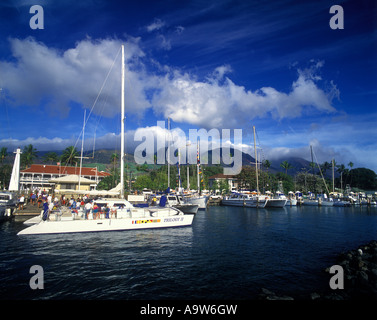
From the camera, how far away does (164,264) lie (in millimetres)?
13023

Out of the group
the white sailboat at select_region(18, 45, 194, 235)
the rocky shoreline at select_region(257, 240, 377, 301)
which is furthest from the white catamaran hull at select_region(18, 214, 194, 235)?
the rocky shoreline at select_region(257, 240, 377, 301)

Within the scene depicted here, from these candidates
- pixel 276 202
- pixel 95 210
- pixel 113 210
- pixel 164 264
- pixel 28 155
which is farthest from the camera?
pixel 28 155

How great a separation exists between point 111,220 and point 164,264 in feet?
29.7

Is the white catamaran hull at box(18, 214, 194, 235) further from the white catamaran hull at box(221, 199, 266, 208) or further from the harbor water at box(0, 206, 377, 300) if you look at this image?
the white catamaran hull at box(221, 199, 266, 208)

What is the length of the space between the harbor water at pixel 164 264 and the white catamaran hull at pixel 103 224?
0.61 metres

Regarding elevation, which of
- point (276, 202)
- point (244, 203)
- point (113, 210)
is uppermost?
point (113, 210)

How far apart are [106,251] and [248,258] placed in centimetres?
925

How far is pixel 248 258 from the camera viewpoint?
47.0 feet

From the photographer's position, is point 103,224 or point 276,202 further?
point 276,202

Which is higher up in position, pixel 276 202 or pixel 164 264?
pixel 164 264

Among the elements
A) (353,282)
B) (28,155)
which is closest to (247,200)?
(353,282)

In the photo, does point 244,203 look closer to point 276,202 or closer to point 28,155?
point 276,202
